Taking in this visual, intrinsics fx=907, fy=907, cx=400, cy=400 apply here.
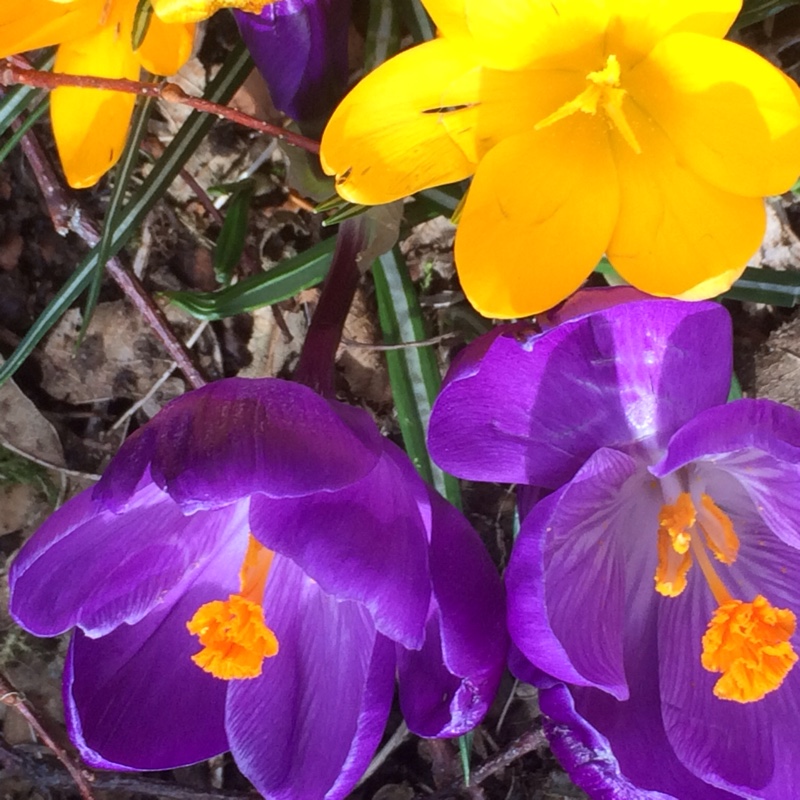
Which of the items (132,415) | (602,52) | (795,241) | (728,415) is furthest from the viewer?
(132,415)

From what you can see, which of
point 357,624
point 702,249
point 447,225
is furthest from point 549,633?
point 447,225

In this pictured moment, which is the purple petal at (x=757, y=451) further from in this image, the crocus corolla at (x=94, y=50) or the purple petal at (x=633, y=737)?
the crocus corolla at (x=94, y=50)

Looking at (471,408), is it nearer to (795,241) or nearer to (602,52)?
(602,52)

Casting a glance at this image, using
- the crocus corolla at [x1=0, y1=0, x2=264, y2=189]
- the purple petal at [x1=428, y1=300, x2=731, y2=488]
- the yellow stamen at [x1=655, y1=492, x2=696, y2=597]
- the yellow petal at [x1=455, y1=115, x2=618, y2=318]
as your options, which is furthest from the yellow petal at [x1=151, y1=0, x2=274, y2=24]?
the yellow stamen at [x1=655, y1=492, x2=696, y2=597]

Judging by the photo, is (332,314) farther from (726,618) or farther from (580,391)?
(726,618)

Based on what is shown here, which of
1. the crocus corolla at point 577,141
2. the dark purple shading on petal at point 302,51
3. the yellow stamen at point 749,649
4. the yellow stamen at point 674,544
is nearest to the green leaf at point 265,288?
the dark purple shading on petal at point 302,51

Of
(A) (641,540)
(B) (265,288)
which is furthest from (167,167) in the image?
(A) (641,540)

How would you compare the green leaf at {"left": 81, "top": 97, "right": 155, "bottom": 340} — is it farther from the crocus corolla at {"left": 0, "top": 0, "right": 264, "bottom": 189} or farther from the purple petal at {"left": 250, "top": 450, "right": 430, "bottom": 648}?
the purple petal at {"left": 250, "top": 450, "right": 430, "bottom": 648}
